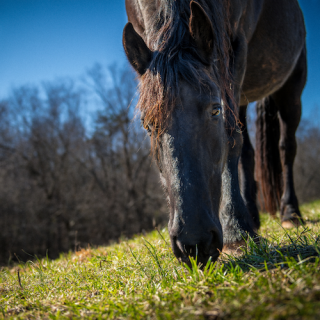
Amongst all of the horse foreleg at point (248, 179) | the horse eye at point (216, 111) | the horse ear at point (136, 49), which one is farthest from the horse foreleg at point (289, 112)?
the horse ear at point (136, 49)

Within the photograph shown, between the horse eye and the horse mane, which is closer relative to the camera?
the horse mane

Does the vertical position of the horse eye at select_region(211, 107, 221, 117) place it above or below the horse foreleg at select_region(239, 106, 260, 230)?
above

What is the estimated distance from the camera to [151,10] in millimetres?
2600

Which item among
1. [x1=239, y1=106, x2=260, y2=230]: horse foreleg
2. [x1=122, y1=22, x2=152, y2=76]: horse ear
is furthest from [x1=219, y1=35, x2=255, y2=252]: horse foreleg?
[x1=239, y1=106, x2=260, y2=230]: horse foreleg

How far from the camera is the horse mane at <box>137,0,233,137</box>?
6.05ft

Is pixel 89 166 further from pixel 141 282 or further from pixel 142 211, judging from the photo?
pixel 141 282

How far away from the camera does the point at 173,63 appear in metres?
1.94

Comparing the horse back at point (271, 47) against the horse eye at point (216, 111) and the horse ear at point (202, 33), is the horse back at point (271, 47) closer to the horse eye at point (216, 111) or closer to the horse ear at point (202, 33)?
the horse ear at point (202, 33)

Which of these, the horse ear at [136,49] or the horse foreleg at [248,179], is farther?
the horse foreleg at [248,179]

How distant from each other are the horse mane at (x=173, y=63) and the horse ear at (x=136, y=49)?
9cm

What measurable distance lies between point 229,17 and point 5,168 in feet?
59.8

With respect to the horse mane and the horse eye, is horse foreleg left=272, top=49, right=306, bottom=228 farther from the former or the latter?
the horse eye

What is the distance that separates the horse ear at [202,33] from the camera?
204 cm

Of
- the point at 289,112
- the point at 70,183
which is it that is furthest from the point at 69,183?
the point at 289,112
